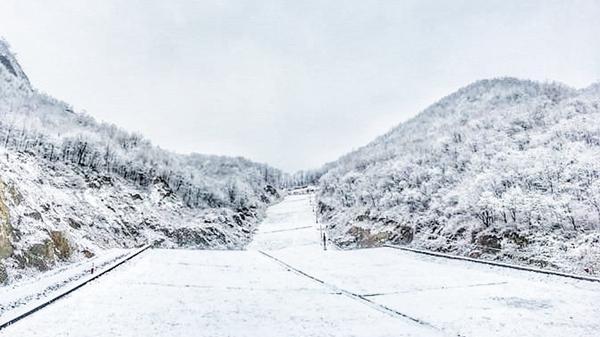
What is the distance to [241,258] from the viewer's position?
949 inches

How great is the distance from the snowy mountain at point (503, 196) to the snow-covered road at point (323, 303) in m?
4.25

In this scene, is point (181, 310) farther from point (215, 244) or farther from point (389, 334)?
point (215, 244)

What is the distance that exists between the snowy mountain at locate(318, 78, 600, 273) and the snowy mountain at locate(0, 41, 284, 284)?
18281mm

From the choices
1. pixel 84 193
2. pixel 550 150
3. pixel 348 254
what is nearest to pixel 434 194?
pixel 550 150

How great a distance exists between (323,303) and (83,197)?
30394 mm

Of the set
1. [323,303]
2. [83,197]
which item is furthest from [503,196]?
[83,197]

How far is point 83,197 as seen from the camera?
114 feet

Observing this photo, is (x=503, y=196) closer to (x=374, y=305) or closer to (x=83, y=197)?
(x=374, y=305)

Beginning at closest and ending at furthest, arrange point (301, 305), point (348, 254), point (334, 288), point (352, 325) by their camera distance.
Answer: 1. point (352, 325)
2. point (301, 305)
3. point (334, 288)
4. point (348, 254)

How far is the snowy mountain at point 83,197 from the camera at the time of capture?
1762cm

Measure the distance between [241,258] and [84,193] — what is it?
2011 cm

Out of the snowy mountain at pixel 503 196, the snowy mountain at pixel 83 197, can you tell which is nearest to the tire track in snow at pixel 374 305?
the snowy mountain at pixel 503 196

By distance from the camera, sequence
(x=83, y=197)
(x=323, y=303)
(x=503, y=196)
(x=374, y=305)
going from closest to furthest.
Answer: (x=374, y=305)
(x=323, y=303)
(x=503, y=196)
(x=83, y=197)

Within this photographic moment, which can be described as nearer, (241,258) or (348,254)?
(241,258)
